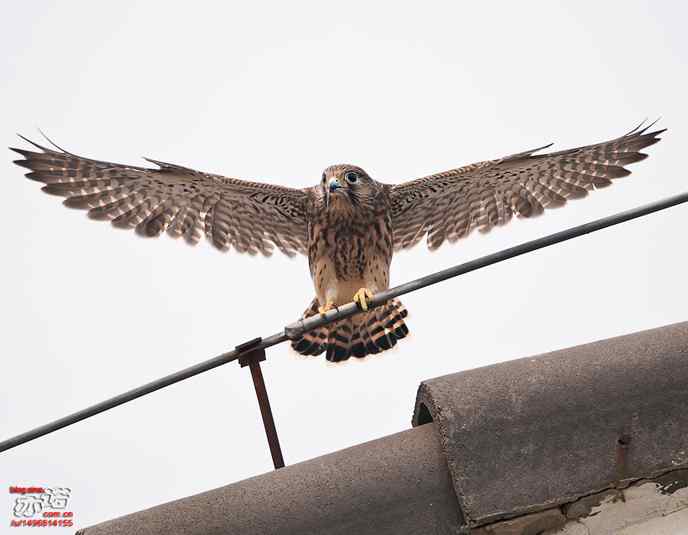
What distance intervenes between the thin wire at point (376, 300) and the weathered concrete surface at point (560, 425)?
47 cm

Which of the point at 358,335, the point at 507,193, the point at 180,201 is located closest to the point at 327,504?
the point at 358,335

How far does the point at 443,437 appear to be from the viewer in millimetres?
2594

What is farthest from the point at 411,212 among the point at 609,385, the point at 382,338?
the point at 609,385

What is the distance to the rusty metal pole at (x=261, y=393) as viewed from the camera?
9.65 ft

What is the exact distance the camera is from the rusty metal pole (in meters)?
2.94

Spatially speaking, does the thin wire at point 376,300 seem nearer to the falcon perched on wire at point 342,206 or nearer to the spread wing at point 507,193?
the falcon perched on wire at point 342,206

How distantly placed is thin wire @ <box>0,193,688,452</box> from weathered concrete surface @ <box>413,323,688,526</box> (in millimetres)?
465

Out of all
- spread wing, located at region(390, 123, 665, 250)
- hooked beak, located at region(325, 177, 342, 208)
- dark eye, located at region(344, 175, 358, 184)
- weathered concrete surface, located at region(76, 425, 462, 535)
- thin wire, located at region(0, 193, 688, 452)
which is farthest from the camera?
spread wing, located at region(390, 123, 665, 250)

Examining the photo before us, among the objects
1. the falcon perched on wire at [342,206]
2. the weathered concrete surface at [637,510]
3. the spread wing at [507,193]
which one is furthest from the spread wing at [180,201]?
the weathered concrete surface at [637,510]

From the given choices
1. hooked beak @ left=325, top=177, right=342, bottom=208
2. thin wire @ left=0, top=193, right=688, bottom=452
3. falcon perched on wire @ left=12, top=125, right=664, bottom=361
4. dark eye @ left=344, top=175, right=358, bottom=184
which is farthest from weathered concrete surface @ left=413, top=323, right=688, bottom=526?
dark eye @ left=344, top=175, right=358, bottom=184

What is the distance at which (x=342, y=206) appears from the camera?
5.87 meters

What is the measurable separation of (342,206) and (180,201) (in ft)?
4.00

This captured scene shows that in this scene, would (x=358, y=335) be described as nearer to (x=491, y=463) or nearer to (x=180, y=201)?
(x=180, y=201)

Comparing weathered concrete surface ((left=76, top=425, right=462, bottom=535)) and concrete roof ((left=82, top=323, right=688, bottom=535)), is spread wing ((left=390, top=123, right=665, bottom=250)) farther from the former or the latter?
weathered concrete surface ((left=76, top=425, right=462, bottom=535))
